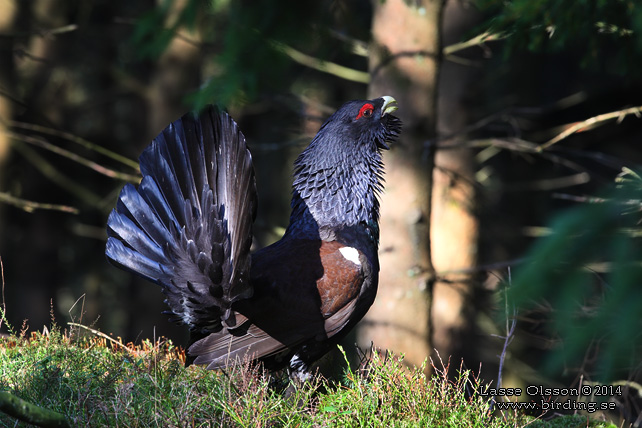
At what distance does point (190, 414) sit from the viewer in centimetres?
329

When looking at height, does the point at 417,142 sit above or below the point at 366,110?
below

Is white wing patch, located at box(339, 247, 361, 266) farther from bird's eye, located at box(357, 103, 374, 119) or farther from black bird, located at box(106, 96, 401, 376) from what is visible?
bird's eye, located at box(357, 103, 374, 119)

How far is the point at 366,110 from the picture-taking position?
4.89 meters

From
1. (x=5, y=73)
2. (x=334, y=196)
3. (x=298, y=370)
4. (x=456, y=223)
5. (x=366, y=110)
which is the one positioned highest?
(x=5, y=73)

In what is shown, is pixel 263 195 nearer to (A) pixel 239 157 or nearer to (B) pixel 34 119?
(B) pixel 34 119

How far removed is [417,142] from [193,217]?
287 cm

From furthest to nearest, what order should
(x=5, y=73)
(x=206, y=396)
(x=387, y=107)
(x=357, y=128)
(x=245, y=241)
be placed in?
(x=5, y=73) < (x=387, y=107) < (x=357, y=128) < (x=245, y=241) < (x=206, y=396)

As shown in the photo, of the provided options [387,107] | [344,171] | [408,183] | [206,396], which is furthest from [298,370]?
[408,183]

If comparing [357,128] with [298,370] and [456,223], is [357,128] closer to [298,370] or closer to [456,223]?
[298,370]

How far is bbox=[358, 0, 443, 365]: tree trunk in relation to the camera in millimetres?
5902

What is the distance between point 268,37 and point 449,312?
5122mm

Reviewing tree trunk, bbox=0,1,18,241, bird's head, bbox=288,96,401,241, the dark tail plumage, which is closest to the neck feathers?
bird's head, bbox=288,96,401,241

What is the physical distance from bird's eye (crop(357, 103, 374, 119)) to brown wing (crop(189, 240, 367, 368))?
1.23 meters

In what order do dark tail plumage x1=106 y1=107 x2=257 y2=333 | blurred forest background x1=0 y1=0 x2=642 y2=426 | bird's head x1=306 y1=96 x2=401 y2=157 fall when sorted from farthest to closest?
bird's head x1=306 y1=96 x2=401 y2=157, dark tail plumage x1=106 y1=107 x2=257 y2=333, blurred forest background x1=0 y1=0 x2=642 y2=426
